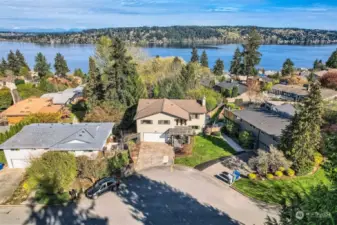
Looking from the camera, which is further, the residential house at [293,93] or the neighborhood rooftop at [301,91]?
the residential house at [293,93]

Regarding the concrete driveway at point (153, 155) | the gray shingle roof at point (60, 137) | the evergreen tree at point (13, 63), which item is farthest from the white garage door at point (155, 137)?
the evergreen tree at point (13, 63)

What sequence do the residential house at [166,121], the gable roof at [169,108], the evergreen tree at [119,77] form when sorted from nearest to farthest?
the residential house at [166,121], the gable roof at [169,108], the evergreen tree at [119,77]

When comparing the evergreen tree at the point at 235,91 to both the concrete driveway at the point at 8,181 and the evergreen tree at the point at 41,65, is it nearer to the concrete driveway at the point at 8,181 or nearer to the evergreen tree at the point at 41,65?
the concrete driveway at the point at 8,181

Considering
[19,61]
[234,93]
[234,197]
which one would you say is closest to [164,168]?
[234,197]

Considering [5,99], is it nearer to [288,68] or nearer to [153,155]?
[153,155]

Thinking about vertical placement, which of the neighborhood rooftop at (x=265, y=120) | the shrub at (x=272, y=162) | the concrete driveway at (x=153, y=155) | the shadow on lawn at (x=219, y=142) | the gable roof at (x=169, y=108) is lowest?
the concrete driveway at (x=153, y=155)

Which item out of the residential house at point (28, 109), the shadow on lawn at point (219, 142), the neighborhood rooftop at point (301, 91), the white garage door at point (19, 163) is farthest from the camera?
the neighborhood rooftop at point (301, 91)

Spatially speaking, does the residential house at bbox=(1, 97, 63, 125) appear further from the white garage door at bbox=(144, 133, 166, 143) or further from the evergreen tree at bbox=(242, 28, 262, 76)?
the evergreen tree at bbox=(242, 28, 262, 76)
